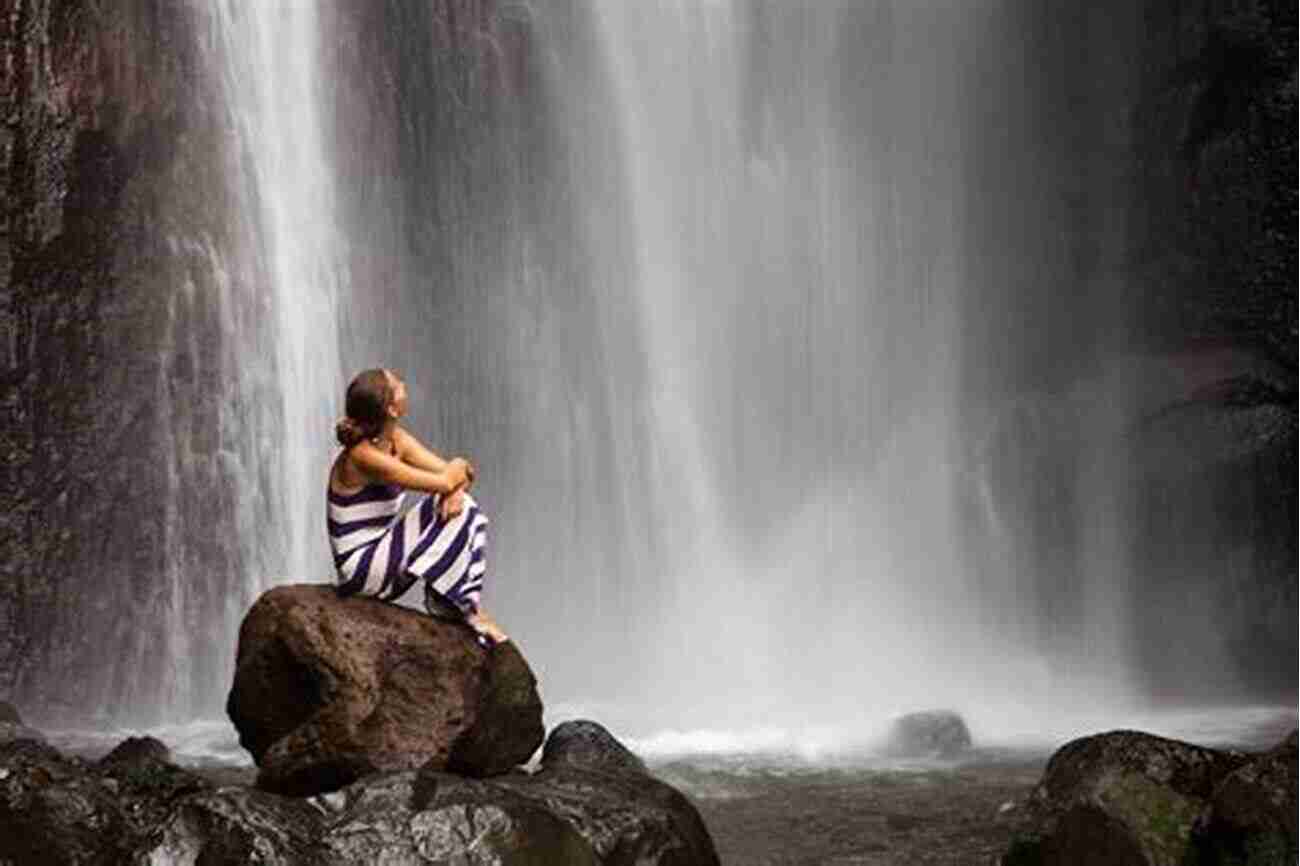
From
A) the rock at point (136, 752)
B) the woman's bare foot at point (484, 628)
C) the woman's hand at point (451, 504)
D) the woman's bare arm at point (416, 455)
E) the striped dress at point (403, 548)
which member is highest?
the woman's bare arm at point (416, 455)

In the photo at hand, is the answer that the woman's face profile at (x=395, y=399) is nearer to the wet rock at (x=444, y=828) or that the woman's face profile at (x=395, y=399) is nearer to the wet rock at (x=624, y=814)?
the wet rock at (x=444, y=828)

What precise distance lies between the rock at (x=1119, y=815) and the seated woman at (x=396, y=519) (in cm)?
300

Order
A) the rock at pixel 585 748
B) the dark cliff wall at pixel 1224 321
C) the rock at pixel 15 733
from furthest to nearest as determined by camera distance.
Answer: the dark cliff wall at pixel 1224 321 → the rock at pixel 15 733 → the rock at pixel 585 748

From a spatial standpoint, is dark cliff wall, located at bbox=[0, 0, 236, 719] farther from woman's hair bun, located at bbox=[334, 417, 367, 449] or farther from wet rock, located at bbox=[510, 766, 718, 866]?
wet rock, located at bbox=[510, 766, 718, 866]

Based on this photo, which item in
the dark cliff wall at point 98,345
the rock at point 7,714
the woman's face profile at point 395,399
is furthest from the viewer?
the dark cliff wall at point 98,345

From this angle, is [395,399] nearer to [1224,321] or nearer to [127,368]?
[127,368]

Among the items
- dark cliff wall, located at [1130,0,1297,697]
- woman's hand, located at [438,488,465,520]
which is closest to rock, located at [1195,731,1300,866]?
woman's hand, located at [438,488,465,520]

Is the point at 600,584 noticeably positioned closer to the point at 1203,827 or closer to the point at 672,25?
the point at 672,25

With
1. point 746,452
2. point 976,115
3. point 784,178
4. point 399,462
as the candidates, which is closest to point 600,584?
point 746,452

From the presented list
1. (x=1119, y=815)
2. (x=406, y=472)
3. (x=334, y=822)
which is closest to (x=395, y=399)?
(x=406, y=472)

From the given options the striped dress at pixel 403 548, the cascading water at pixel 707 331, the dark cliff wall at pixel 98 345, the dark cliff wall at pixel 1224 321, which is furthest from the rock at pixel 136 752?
the dark cliff wall at pixel 1224 321

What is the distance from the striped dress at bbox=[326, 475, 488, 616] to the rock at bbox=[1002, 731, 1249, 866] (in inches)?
122

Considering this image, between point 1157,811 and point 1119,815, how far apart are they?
8.7 inches

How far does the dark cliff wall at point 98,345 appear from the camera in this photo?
20.9m
